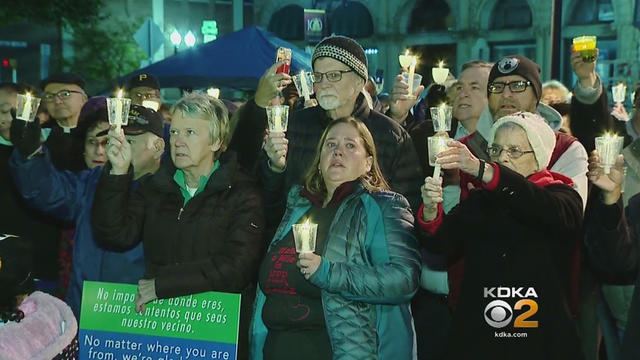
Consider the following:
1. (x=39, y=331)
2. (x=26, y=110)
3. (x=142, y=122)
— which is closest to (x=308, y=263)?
(x=39, y=331)

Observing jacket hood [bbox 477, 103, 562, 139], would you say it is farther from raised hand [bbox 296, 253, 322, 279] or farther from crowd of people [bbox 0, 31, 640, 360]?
raised hand [bbox 296, 253, 322, 279]

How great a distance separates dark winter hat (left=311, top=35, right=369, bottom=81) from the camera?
5441 millimetres

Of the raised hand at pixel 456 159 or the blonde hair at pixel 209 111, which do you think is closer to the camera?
the raised hand at pixel 456 159

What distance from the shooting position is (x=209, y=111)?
5098 millimetres

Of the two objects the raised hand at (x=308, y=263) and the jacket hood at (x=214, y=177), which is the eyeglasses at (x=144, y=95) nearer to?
the jacket hood at (x=214, y=177)

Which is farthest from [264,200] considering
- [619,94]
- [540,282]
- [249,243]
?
[619,94]

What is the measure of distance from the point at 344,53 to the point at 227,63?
36.0 feet

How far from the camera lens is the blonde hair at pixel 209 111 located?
16.6 ft

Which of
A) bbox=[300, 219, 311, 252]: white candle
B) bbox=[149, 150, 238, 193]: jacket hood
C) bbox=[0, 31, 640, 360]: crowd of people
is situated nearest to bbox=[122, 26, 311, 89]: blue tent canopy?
bbox=[0, 31, 640, 360]: crowd of people

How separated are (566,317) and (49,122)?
5.77 metres

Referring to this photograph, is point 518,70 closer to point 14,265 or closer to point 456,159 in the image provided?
point 456,159

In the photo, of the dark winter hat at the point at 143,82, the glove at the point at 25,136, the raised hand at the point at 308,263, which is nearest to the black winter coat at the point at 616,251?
the raised hand at the point at 308,263

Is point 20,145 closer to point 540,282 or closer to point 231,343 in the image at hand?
point 231,343

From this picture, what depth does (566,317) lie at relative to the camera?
4543 mm
